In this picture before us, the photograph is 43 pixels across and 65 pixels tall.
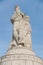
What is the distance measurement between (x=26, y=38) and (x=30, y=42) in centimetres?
47

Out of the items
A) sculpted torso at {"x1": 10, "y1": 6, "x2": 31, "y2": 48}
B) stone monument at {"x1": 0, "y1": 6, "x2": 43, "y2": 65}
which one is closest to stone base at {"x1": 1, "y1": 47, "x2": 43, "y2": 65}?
stone monument at {"x1": 0, "y1": 6, "x2": 43, "y2": 65}

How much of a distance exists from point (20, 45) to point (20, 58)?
150cm

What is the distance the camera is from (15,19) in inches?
838

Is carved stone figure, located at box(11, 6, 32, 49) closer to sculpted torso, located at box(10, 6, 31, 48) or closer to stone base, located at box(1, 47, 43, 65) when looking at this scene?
sculpted torso, located at box(10, 6, 31, 48)

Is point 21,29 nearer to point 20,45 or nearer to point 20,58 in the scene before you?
point 20,45

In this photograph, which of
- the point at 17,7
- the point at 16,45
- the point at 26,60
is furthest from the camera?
the point at 17,7

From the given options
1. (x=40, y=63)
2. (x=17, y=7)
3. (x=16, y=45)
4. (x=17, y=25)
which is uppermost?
(x=17, y=7)

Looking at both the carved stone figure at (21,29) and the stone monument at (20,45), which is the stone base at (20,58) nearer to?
the stone monument at (20,45)

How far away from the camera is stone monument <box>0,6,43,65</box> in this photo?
19.2 metres

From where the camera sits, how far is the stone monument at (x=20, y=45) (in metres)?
19.2

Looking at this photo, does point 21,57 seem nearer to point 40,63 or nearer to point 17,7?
point 40,63

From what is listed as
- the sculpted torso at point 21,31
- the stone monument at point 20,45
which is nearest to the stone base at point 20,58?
the stone monument at point 20,45

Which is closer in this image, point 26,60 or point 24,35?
point 26,60

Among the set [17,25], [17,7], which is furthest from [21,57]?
[17,7]
